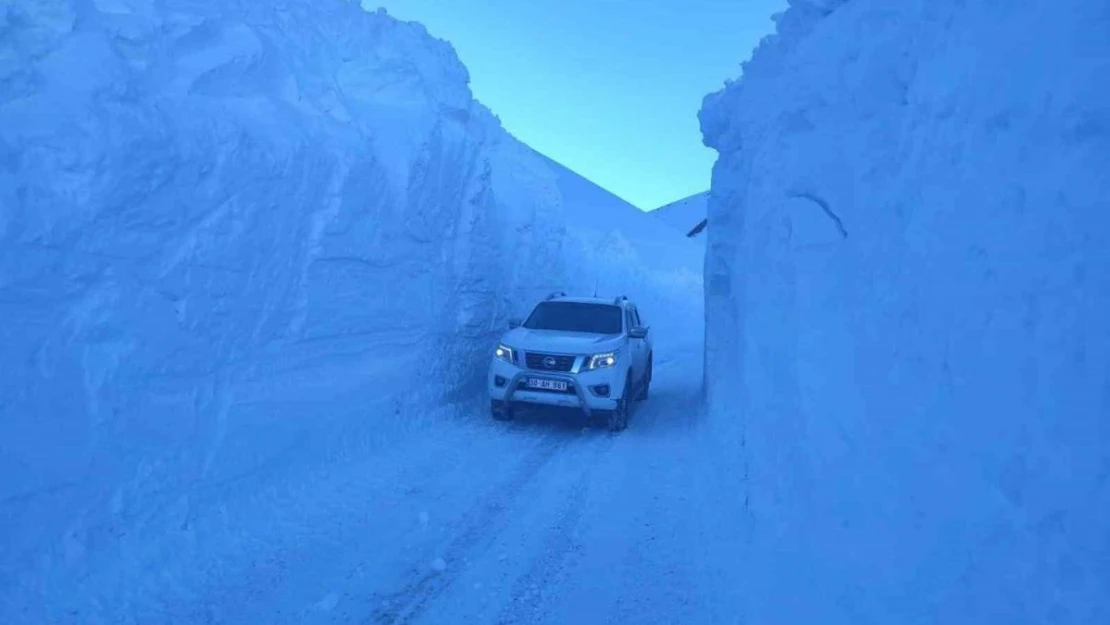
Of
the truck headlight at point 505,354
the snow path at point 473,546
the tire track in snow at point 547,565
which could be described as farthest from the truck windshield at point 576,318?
the tire track in snow at point 547,565

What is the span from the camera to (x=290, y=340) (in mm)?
6441

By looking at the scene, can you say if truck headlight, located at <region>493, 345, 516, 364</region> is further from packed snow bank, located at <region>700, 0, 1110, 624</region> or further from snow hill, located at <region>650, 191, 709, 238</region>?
snow hill, located at <region>650, 191, 709, 238</region>

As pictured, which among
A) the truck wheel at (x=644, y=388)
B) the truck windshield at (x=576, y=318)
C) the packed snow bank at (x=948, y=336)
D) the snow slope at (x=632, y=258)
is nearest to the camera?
the packed snow bank at (x=948, y=336)

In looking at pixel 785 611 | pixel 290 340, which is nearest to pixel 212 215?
pixel 290 340

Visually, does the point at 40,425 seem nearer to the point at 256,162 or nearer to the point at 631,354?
the point at 256,162

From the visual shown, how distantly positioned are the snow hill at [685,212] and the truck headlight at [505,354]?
172 feet

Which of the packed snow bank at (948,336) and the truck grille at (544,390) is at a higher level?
the packed snow bank at (948,336)

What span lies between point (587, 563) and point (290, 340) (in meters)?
3.47

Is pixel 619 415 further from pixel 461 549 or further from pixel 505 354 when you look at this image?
pixel 461 549

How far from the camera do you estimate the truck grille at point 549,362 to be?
A: 889 cm

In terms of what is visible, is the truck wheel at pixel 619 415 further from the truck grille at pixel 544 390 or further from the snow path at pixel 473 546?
the snow path at pixel 473 546

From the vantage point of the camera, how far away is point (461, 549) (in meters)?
4.96

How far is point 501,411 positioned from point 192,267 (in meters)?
4.74

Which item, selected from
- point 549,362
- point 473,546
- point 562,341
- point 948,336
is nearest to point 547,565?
point 473,546
